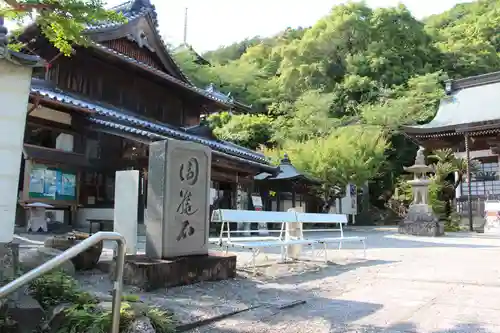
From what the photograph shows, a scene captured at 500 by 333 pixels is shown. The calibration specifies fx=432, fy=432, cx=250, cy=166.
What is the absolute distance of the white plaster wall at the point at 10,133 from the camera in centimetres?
419

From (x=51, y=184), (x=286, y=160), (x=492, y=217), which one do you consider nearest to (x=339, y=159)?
(x=286, y=160)

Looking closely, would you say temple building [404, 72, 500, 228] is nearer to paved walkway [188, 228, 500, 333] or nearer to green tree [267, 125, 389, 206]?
green tree [267, 125, 389, 206]

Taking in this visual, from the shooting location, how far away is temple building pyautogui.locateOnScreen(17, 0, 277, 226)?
1271 centimetres

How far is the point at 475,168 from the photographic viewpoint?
2498 cm

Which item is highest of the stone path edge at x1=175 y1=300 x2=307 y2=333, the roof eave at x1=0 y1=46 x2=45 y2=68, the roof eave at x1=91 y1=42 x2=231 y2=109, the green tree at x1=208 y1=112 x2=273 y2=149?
the green tree at x1=208 y1=112 x2=273 y2=149

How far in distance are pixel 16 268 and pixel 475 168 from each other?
1019 inches

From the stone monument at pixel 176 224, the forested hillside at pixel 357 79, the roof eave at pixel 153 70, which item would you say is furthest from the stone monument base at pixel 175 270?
the forested hillside at pixel 357 79

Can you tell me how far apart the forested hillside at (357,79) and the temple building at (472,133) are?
2.91m

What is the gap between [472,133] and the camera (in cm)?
2241

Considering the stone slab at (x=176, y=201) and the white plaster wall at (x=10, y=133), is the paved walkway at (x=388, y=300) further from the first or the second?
the white plaster wall at (x=10, y=133)

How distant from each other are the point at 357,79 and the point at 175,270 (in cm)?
3300

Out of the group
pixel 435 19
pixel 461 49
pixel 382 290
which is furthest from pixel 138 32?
pixel 435 19

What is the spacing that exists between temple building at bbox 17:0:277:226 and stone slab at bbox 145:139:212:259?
5.56m

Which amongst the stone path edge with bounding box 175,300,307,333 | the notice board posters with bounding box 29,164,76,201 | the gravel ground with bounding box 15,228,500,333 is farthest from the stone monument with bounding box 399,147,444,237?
the stone path edge with bounding box 175,300,307,333
